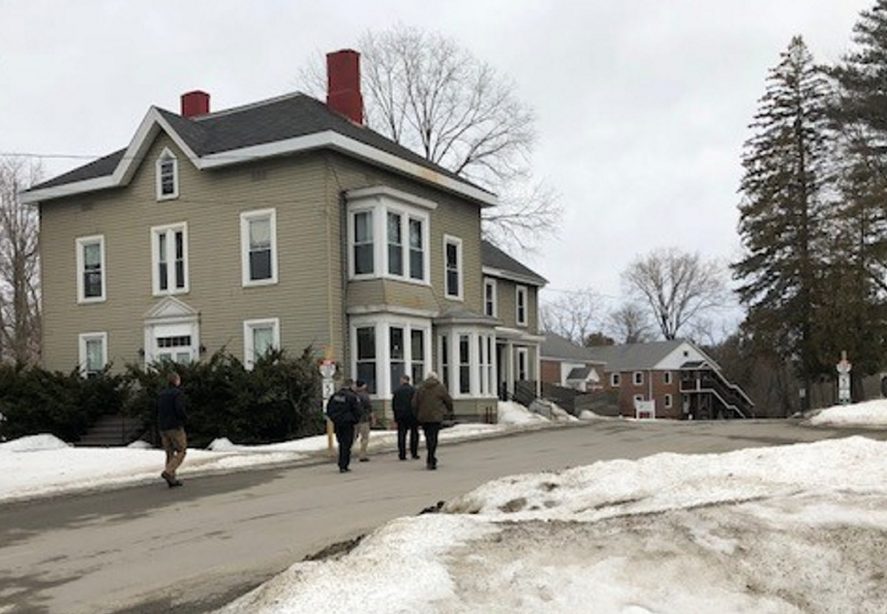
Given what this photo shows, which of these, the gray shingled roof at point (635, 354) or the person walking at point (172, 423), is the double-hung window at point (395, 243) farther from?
the gray shingled roof at point (635, 354)

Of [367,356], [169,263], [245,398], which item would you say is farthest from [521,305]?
[245,398]

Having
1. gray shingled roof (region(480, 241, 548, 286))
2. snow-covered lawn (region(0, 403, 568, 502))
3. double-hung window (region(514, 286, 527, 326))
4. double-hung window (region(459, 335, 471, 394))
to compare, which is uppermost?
gray shingled roof (region(480, 241, 548, 286))

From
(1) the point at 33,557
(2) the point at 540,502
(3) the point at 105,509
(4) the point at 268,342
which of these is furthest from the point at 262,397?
(2) the point at 540,502

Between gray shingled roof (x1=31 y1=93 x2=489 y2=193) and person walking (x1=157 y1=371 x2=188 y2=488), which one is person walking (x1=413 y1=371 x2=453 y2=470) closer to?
person walking (x1=157 y1=371 x2=188 y2=488)

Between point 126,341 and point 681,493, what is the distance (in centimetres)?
2300

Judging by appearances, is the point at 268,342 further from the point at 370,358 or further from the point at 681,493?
the point at 681,493

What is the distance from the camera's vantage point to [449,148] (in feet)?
169

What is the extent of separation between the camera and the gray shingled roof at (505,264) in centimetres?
3916

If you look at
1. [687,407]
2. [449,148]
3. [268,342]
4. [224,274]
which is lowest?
[687,407]

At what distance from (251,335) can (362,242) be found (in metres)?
4.13

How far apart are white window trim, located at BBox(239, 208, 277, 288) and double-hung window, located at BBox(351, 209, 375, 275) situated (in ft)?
7.12

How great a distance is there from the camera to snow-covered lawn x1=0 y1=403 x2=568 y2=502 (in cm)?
1567

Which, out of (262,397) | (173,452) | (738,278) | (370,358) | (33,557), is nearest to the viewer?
(33,557)

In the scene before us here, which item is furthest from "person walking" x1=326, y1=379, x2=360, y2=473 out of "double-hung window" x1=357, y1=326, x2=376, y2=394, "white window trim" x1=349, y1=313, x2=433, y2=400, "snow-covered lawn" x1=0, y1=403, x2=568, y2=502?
"double-hung window" x1=357, y1=326, x2=376, y2=394
